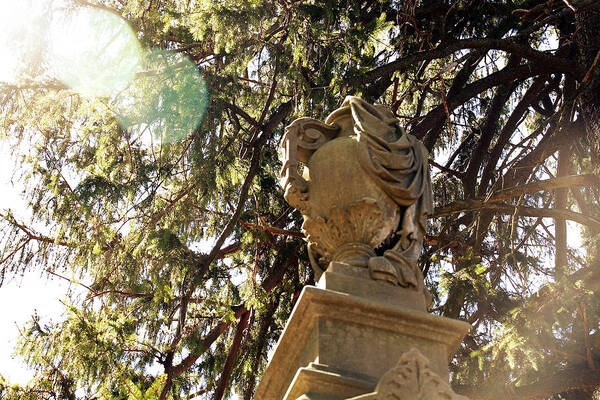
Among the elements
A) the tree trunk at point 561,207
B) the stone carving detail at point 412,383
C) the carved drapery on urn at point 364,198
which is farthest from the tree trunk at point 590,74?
the stone carving detail at point 412,383

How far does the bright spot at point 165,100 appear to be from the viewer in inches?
233

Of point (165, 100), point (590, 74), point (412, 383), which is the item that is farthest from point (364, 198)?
point (590, 74)

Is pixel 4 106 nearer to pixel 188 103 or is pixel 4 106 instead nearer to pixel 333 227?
pixel 188 103

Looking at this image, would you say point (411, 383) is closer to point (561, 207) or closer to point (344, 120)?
point (344, 120)

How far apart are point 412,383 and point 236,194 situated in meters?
4.74

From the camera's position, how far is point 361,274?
10.4 ft

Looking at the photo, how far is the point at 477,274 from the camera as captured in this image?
6496mm

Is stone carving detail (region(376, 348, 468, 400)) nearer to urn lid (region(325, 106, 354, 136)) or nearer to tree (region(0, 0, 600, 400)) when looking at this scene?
urn lid (region(325, 106, 354, 136))

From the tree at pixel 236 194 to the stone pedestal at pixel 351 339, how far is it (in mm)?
2678

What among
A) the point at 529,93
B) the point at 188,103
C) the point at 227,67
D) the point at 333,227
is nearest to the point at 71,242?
the point at 188,103

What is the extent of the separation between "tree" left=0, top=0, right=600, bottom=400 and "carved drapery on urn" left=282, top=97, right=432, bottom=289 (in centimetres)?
222

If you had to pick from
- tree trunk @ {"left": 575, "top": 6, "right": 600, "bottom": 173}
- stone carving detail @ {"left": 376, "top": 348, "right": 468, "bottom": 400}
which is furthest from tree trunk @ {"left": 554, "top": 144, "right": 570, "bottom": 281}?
stone carving detail @ {"left": 376, "top": 348, "right": 468, "bottom": 400}

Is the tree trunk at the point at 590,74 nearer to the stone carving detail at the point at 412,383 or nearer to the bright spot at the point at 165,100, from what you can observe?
the bright spot at the point at 165,100

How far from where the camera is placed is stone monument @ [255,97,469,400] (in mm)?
2736
